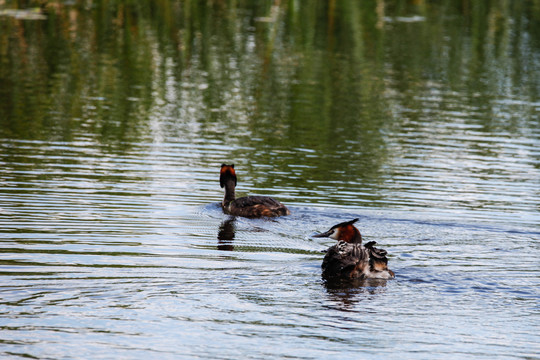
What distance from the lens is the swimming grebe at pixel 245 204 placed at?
48.4 feet

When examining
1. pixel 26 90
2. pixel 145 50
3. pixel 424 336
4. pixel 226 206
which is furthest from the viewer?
pixel 145 50

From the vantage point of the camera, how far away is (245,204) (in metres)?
15.3

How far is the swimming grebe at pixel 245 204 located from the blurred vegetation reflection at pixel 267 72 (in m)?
1.94

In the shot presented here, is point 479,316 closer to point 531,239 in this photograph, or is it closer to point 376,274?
point 376,274

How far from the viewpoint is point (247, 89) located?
28703mm

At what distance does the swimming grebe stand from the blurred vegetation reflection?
194 cm

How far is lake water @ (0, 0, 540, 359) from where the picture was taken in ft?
29.7

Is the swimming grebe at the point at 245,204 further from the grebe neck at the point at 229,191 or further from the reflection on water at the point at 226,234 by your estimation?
the reflection on water at the point at 226,234

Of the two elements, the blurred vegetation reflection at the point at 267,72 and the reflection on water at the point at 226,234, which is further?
the blurred vegetation reflection at the point at 267,72

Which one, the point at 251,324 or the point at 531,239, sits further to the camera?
the point at 531,239

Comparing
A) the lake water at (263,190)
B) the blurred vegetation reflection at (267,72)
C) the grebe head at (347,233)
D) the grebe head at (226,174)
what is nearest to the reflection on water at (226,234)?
the lake water at (263,190)

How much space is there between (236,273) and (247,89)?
18125 mm

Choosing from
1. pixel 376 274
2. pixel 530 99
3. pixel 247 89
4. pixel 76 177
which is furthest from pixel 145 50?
pixel 376 274

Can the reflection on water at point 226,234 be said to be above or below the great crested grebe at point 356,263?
below
